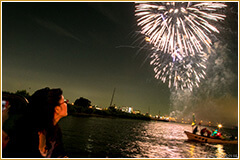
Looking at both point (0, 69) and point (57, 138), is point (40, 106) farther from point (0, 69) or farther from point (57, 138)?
point (0, 69)

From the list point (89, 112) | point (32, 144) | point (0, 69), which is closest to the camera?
point (32, 144)

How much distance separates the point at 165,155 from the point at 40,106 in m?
21.4

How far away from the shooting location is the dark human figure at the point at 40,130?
2256mm

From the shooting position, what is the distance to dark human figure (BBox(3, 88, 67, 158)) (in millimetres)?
2256

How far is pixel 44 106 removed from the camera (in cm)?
268

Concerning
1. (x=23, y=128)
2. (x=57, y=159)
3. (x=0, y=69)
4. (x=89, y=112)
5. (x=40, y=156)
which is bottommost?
(x=89, y=112)

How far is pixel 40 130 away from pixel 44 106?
411mm

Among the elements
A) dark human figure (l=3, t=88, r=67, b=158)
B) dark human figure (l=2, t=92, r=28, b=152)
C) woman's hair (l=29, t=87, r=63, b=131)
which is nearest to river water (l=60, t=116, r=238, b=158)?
dark human figure (l=3, t=88, r=67, b=158)

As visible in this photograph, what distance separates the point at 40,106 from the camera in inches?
104

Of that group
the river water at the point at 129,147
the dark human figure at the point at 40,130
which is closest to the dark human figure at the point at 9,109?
the dark human figure at the point at 40,130

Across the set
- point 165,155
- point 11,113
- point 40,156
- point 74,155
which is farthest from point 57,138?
point 165,155

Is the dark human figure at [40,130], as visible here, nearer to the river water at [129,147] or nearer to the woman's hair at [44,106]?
the woman's hair at [44,106]

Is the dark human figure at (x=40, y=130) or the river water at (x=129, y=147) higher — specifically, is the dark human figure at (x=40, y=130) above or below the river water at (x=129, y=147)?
above

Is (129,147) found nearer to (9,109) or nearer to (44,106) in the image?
(44,106)
